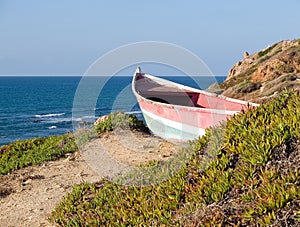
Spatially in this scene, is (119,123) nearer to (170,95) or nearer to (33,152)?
(33,152)

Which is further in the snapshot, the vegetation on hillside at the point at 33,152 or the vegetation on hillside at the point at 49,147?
the vegetation on hillside at the point at 49,147

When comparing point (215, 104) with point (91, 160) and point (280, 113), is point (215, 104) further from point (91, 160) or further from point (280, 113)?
point (280, 113)

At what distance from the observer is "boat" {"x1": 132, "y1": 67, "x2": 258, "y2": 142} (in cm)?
1205

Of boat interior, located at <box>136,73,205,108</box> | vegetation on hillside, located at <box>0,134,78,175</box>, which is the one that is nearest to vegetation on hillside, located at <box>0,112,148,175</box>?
vegetation on hillside, located at <box>0,134,78,175</box>

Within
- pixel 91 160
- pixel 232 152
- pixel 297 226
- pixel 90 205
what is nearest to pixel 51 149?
pixel 91 160

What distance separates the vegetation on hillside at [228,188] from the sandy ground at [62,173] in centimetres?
88

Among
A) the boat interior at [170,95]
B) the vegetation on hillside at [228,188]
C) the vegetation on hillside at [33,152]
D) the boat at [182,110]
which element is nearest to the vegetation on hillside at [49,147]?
the vegetation on hillside at [33,152]

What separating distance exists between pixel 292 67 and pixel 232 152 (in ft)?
96.6

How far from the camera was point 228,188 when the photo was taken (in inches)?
244

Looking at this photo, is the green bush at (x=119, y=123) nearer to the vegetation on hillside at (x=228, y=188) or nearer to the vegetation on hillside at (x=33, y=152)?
the vegetation on hillside at (x=33, y=152)

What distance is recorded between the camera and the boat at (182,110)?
12.1 meters

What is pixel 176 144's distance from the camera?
13.2 m

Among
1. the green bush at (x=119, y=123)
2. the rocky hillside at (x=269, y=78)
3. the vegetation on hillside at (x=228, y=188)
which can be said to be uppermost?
the vegetation on hillside at (x=228, y=188)

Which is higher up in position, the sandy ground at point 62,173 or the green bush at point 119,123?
the green bush at point 119,123
